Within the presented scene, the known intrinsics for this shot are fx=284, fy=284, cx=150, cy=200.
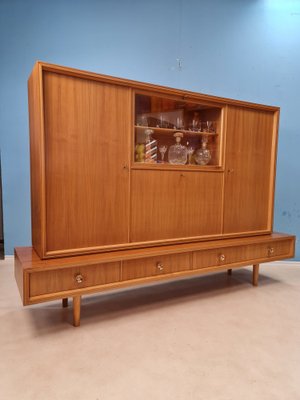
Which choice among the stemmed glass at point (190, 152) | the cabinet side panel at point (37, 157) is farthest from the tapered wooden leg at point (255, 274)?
the cabinet side panel at point (37, 157)

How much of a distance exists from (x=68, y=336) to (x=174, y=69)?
9.03 feet

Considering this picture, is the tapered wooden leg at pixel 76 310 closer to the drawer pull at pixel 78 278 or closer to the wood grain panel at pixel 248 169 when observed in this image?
the drawer pull at pixel 78 278

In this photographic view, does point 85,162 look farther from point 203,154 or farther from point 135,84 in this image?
point 203,154

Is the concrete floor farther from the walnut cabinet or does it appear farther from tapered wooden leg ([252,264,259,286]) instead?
the walnut cabinet

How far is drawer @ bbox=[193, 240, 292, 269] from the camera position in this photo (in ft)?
7.37

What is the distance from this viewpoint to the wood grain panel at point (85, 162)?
5.70 ft

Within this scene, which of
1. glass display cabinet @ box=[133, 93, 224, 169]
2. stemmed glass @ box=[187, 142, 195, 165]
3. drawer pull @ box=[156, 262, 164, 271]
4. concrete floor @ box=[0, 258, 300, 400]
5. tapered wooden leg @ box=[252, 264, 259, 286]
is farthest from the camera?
tapered wooden leg @ box=[252, 264, 259, 286]

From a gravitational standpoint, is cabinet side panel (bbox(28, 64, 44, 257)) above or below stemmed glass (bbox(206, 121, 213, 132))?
below

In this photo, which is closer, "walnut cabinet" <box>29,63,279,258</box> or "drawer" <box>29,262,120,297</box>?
"drawer" <box>29,262,120,297</box>

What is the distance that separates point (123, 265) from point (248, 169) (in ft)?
4.70

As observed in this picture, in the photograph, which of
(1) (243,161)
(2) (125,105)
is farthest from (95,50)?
(1) (243,161)

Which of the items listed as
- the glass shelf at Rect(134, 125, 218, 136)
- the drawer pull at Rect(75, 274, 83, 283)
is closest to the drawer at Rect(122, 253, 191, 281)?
the drawer pull at Rect(75, 274, 83, 283)

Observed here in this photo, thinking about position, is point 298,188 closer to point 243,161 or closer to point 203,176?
point 243,161

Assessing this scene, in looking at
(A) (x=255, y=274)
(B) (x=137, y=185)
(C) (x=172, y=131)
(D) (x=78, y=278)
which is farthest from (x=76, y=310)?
(A) (x=255, y=274)
